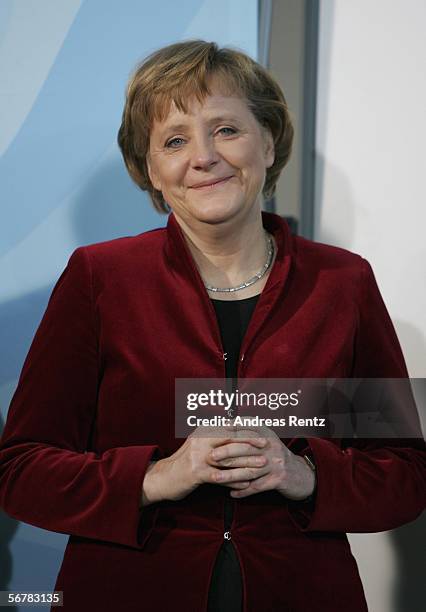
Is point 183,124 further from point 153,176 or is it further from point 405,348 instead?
point 405,348

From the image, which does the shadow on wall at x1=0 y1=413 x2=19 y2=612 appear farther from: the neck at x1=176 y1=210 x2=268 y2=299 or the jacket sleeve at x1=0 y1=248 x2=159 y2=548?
the neck at x1=176 y1=210 x2=268 y2=299

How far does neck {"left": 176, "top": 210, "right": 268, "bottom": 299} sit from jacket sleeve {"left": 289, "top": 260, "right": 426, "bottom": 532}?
0.66ft

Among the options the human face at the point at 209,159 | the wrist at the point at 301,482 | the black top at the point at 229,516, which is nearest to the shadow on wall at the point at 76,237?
the human face at the point at 209,159

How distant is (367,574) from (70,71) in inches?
50.1

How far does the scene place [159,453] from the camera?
143 centimetres

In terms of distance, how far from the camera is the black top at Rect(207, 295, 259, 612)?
1366 mm

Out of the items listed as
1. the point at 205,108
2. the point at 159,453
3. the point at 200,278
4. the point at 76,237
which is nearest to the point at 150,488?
the point at 159,453

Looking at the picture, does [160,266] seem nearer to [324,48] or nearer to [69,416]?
[69,416]

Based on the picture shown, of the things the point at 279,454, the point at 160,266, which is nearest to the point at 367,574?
the point at 279,454

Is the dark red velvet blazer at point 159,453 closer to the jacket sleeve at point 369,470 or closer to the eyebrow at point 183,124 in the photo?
the jacket sleeve at point 369,470

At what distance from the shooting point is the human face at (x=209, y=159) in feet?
4.83

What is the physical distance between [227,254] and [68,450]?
16.8 inches

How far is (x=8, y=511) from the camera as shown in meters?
1.41

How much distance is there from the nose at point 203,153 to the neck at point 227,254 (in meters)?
0.11
